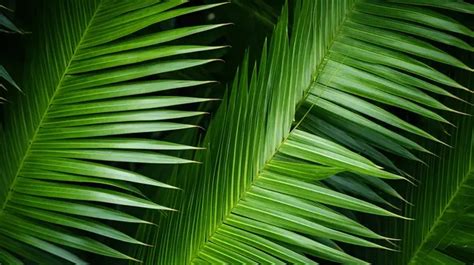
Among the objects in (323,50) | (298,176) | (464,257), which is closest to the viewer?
(298,176)

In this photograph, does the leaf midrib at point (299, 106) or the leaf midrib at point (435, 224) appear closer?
the leaf midrib at point (299, 106)

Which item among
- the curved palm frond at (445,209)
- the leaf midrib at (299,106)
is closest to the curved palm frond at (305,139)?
the leaf midrib at (299,106)

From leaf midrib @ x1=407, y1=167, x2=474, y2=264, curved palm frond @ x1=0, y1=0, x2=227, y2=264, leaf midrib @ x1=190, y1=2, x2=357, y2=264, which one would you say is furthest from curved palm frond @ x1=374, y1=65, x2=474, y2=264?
curved palm frond @ x1=0, y1=0, x2=227, y2=264

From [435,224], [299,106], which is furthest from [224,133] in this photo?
[435,224]

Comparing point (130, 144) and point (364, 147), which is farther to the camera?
point (364, 147)

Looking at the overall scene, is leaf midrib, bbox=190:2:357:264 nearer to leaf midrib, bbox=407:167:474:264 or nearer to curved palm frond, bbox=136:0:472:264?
curved palm frond, bbox=136:0:472:264

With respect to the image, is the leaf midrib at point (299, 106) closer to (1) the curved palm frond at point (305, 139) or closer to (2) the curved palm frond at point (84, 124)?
(1) the curved palm frond at point (305, 139)

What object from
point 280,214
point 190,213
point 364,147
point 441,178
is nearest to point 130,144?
point 190,213

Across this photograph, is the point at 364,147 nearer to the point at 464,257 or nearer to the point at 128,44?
the point at 464,257

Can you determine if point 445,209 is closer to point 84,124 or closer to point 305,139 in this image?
point 305,139
